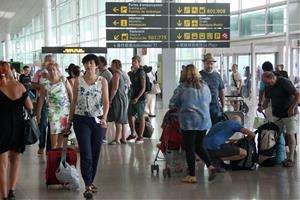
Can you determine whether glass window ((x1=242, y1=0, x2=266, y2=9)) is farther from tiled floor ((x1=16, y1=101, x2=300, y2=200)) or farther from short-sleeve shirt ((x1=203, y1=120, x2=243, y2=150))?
short-sleeve shirt ((x1=203, y1=120, x2=243, y2=150))

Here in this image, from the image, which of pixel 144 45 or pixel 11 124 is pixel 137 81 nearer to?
pixel 144 45

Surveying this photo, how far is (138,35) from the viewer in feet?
45.5

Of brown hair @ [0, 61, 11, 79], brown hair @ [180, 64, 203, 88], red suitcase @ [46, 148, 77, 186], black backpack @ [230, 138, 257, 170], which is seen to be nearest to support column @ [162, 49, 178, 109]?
black backpack @ [230, 138, 257, 170]

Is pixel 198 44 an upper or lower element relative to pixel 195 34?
lower

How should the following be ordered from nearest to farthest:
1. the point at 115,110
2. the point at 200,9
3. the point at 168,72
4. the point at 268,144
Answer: the point at 268,144 < the point at 115,110 < the point at 200,9 < the point at 168,72

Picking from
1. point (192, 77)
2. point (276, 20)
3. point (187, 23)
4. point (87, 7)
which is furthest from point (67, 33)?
point (192, 77)

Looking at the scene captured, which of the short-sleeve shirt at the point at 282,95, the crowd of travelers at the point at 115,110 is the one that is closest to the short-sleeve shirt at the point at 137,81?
the crowd of travelers at the point at 115,110

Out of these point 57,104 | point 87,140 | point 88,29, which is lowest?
point 87,140

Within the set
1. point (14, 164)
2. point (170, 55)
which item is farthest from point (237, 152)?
point (170, 55)

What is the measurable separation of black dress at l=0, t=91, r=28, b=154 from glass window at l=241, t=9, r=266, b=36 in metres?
15.3

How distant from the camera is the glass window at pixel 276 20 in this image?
18.5 meters

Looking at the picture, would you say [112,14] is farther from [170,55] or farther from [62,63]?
[62,63]

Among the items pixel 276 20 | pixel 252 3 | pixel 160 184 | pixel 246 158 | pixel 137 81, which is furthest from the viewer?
pixel 252 3

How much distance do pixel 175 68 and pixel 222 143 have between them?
10965 mm
